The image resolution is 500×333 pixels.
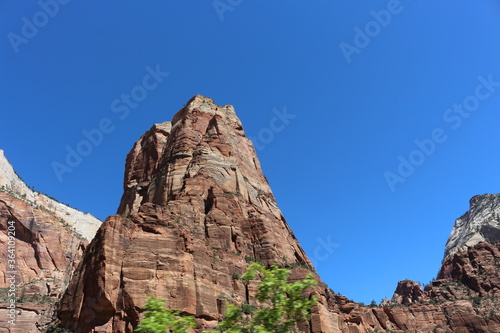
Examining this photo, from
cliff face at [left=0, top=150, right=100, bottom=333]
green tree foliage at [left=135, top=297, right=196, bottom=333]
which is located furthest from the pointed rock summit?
cliff face at [left=0, top=150, right=100, bottom=333]

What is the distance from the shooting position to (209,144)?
244 ft

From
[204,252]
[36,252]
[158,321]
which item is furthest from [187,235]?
[36,252]

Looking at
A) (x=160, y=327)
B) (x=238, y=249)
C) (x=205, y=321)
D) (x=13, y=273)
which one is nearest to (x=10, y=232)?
(x=13, y=273)

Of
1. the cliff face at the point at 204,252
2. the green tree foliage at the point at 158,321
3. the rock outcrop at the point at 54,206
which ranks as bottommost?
the green tree foliage at the point at 158,321

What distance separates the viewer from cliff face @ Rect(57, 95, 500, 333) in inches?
1407

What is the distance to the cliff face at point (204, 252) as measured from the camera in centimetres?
3575

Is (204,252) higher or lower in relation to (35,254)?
lower

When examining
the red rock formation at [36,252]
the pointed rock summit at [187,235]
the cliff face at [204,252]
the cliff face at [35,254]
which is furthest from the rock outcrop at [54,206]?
the pointed rock summit at [187,235]

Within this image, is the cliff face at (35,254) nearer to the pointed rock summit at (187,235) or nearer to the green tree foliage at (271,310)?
the pointed rock summit at (187,235)

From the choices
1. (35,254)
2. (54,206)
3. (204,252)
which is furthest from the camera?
(54,206)

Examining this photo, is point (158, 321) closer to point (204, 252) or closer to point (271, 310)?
point (271, 310)

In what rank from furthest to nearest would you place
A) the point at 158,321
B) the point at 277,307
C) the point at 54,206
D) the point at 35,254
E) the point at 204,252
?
the point at 54,206, the point at 35,254, the point at 204,252, the point at 277,307, the point at 158,321

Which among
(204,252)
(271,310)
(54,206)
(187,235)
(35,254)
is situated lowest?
(271,310)

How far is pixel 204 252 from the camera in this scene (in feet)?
144
